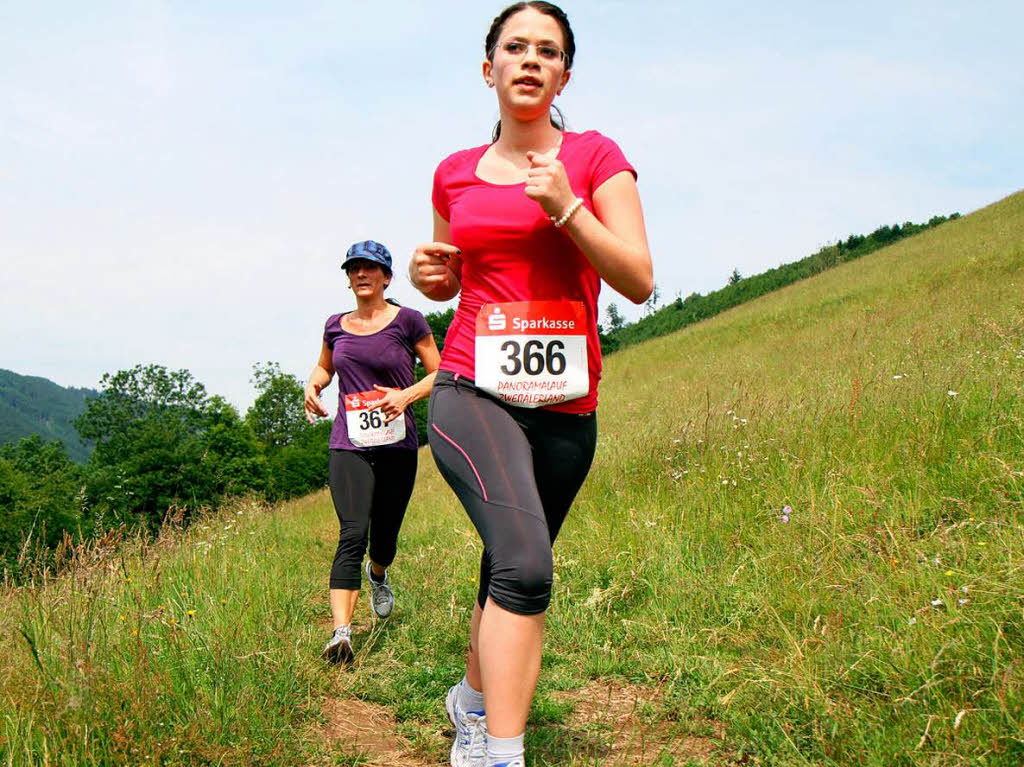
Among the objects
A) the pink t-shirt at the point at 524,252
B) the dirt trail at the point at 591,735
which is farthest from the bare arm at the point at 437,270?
the dirt trail at the point at 591,735

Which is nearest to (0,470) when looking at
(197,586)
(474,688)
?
(197,586)

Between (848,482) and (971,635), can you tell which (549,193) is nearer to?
(971,635)

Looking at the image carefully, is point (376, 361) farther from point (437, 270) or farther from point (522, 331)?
point (522, 331)

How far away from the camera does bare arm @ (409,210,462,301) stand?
271 centimetres

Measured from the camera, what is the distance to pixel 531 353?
7.89 ft

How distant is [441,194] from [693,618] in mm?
2370

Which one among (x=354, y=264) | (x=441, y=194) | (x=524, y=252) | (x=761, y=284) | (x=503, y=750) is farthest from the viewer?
(x=761, y=284)

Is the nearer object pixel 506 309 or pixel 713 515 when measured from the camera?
pixel 506 309

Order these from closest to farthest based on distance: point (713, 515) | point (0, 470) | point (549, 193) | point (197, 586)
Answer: point (549, 193)
point (197, 586)
point (713, 515)
point (0, 470)

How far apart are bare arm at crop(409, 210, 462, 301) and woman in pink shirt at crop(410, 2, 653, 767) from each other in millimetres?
10

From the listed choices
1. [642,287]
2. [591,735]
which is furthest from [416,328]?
[642,287]

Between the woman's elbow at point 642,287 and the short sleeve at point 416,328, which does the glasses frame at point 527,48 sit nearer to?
the woman's elbow at point 642,287

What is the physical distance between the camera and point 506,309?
Result: 2.44 meters

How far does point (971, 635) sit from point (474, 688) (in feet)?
5.30
